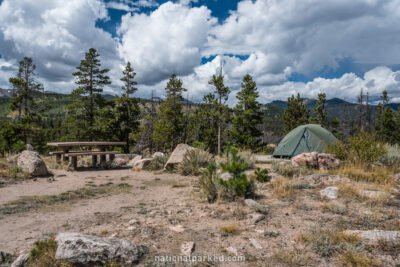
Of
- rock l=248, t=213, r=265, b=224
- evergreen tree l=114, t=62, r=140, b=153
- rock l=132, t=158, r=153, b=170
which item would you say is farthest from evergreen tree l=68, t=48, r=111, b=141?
rock l=248, t=213, r=265, b=224

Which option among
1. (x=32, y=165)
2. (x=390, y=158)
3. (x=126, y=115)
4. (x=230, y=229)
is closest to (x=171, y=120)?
(x=126, y=115)

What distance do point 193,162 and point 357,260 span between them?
24.7ft

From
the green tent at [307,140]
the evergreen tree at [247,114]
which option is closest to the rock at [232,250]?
the green tent at [307,140]

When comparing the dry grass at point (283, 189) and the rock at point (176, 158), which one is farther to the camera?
the rock at point (176, 158)

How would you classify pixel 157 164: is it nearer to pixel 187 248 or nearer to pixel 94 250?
pixel 187 248

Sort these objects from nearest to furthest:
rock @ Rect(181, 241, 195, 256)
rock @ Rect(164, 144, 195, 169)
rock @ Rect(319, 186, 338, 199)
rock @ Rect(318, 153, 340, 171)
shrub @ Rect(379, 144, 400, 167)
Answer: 1. rock @ Rect(181, 241, 195, 256)
2. rock @ Rect(319, 186, 338, 199)
3. shrub @ Rect(379, 144, 400, 167)
4. rock @ Rect(318, 153, 340, 171)
5. rock @ Rect(164, 144, 195, 169)

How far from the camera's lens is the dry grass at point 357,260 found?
8.03 feet

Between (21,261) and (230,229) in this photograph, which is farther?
(230,229)

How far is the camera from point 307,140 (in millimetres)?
12992

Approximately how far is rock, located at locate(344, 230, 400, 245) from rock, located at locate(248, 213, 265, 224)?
4.07 feet

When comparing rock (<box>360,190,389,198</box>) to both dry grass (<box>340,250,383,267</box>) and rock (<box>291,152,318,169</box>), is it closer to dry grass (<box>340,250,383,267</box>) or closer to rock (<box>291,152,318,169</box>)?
dry grass (<box>340,250,383,267</box>)

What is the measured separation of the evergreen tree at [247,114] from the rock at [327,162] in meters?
9.74

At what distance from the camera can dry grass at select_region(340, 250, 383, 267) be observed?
2.45 m

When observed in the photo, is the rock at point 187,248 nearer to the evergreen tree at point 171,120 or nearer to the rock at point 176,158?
the rock at point 176,158
